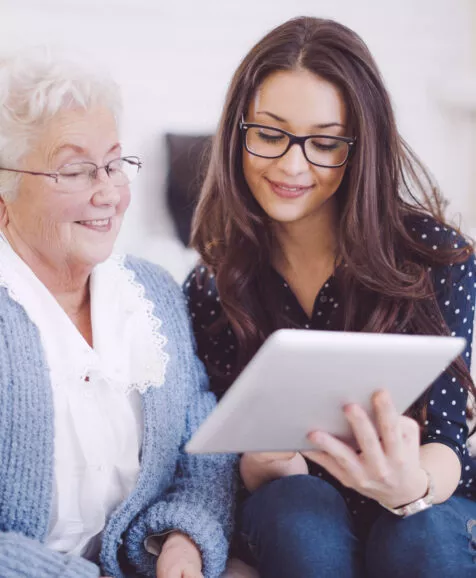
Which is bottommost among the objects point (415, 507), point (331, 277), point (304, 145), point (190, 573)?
point (190, 573)

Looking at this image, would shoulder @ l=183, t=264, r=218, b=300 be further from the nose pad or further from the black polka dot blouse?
the nose pad

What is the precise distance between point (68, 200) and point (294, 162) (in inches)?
14.5

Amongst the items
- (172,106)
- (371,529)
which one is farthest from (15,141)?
(172,106)

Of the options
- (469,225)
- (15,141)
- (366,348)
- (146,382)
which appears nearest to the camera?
(366,348)

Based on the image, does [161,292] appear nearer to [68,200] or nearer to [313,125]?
[68,200]

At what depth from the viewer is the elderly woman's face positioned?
1.21 m

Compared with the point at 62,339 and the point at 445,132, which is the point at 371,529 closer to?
the point at 62,339

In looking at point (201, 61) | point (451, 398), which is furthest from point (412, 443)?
point (201, 61)

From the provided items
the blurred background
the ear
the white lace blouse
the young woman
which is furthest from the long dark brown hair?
the blurred background

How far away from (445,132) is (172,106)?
36.4 inches

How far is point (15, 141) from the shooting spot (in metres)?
1.20

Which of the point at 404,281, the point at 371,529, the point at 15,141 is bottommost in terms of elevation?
the point at 371,529

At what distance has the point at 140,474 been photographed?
4.21 ft

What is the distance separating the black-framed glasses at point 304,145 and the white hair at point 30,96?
0.29 metres
